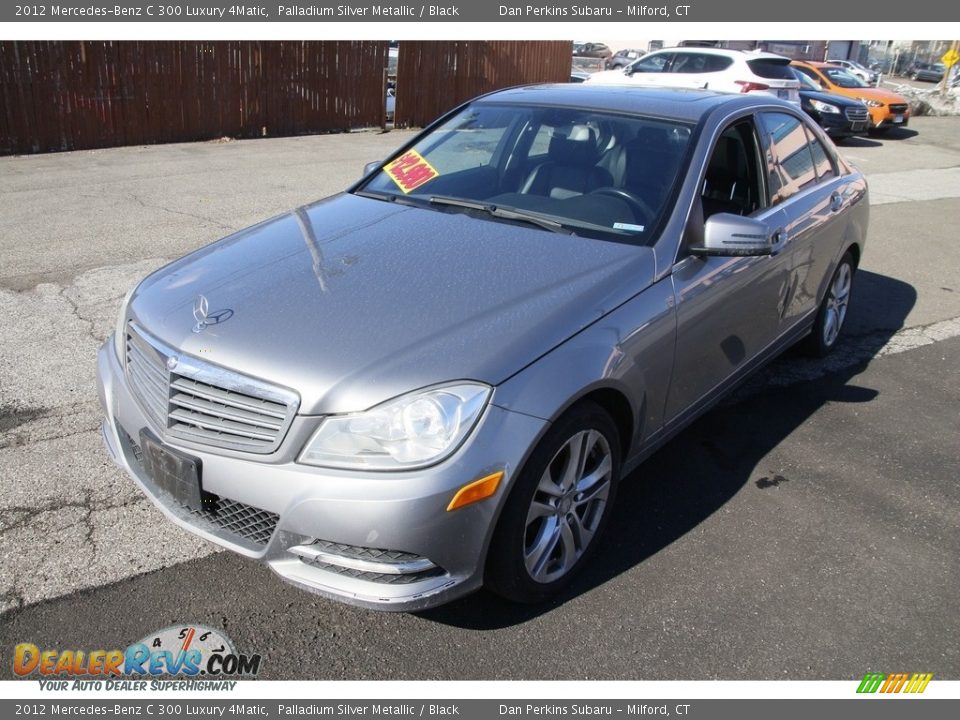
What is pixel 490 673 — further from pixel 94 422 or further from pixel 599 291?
pixel 94 422

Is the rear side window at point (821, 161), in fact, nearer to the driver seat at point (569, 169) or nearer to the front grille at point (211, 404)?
the driver seat at point (569, 169)

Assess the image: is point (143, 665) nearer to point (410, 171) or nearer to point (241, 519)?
point (241, 519)

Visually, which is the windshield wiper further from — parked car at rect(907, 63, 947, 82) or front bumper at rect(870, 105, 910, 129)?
parked car at rect(907, 63, 947, 82)

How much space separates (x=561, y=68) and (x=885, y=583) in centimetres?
1806

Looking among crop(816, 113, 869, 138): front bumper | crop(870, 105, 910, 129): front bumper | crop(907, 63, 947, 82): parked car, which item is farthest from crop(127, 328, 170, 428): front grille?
crop(907, 63, 947, 82): parked car

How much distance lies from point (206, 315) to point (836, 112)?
16575 mm

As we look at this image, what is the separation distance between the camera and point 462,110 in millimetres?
4586

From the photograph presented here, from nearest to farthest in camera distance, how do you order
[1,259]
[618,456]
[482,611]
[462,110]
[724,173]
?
[482,611] → [618,456] → [724,173] → [462,110] → [1,259]

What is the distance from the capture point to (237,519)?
105 inches

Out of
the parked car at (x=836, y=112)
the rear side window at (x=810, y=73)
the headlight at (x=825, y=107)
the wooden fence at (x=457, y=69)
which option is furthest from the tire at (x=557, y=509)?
the rear side window at (x=810, y=73)

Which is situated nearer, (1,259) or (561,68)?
(1,259)

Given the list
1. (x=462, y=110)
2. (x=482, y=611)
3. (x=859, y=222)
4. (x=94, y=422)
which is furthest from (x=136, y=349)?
(x=859, y=222)

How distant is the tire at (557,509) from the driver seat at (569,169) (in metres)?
1.23

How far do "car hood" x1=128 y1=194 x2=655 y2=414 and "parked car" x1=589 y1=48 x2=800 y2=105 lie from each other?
12.6 metres
